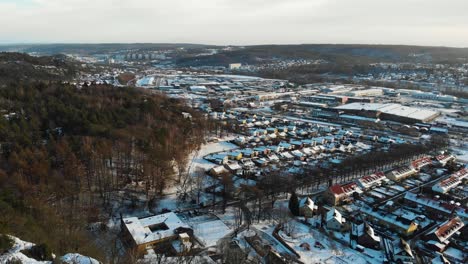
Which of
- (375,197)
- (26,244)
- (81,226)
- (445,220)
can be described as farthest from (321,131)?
(26,244)

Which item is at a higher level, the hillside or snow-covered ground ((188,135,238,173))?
the hillside

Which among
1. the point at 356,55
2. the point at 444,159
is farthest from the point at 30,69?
the point at 356,55

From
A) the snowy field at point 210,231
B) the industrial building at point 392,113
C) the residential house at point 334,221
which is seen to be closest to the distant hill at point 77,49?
the industrial building at point 392,113

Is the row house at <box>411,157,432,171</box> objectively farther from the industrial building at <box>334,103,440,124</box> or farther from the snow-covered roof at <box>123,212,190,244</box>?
the snow-covered roof at <box>123,212,190,244</box>

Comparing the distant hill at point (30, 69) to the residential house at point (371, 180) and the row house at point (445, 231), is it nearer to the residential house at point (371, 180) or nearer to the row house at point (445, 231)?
the residential house at point (371, 180)

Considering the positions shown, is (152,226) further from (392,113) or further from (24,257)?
(392,113)

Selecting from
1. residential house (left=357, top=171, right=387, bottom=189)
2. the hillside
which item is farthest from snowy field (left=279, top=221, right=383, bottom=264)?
the hillside
